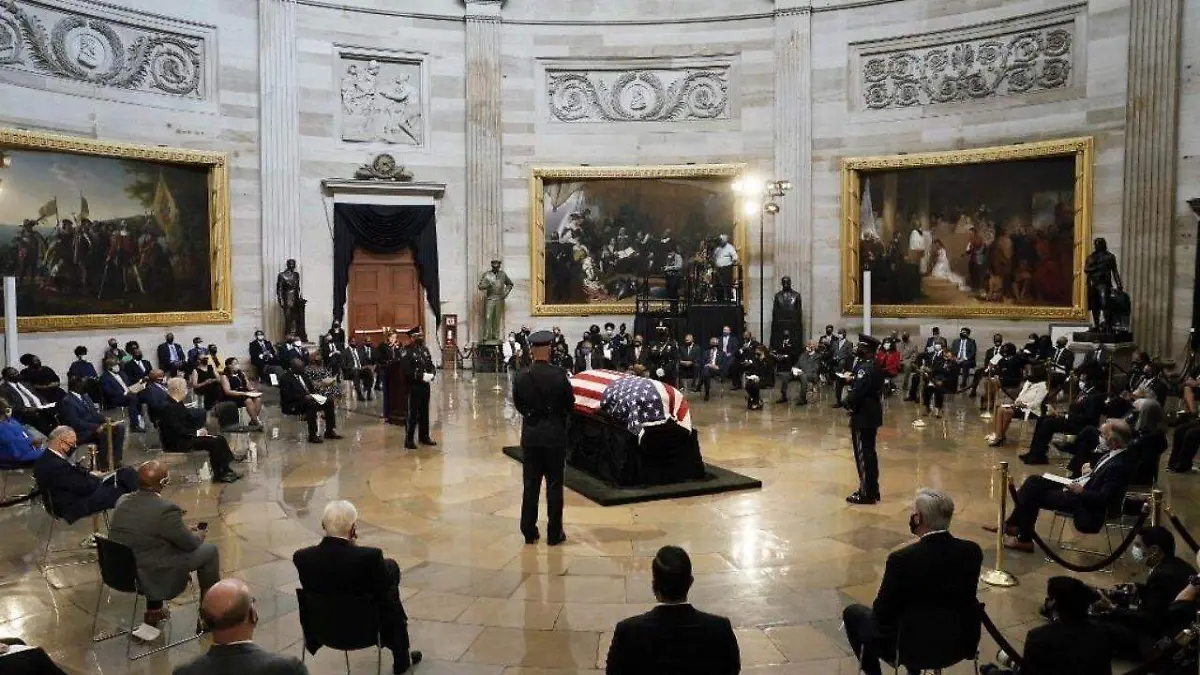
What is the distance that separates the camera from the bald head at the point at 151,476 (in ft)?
18.5

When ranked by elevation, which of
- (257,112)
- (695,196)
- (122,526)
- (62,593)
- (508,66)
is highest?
(508,66)

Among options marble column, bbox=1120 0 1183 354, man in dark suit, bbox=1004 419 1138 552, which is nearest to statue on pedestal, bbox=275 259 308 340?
man in dark suit, bbox=1004 419 1138 552

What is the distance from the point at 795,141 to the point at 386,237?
9.76 metres

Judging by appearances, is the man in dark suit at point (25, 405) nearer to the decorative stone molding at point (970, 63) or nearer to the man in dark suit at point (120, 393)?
the man in dark suit at point (120, 393)

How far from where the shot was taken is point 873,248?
67.1ft

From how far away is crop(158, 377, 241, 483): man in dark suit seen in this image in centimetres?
1003

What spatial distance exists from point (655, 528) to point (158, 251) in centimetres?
1407

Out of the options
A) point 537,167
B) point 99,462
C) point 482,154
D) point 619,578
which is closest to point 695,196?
point 537,167

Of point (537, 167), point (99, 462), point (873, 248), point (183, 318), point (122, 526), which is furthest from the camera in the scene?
point (537, 167)

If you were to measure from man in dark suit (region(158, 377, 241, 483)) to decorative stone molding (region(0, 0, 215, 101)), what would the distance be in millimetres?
9722

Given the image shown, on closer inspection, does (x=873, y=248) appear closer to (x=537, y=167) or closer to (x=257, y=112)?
(x=537, y=167)

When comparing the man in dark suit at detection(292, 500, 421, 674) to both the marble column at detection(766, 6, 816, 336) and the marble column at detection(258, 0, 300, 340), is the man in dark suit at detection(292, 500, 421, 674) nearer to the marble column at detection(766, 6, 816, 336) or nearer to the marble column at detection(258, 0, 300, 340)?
the marble column at detection(258, 0, 300, 340)

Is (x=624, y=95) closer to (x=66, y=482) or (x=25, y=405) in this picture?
(x=25, y=405)

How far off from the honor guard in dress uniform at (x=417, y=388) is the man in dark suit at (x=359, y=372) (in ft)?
15.1
